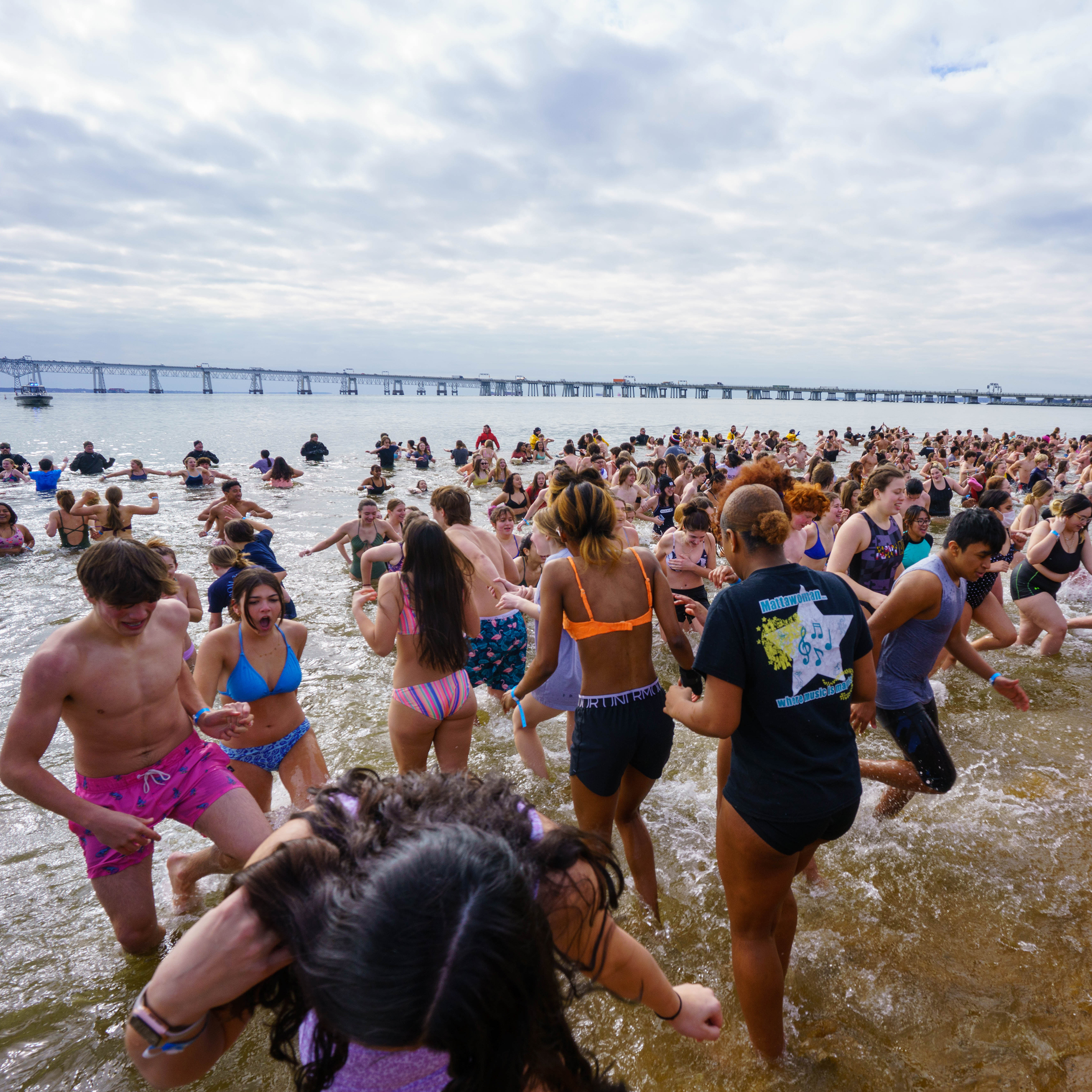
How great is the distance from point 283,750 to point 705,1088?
269 centimetres

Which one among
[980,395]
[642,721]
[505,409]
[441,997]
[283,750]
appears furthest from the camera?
[980,395]

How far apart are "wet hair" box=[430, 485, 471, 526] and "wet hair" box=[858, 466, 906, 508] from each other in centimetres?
327

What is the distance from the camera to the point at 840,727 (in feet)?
7.39

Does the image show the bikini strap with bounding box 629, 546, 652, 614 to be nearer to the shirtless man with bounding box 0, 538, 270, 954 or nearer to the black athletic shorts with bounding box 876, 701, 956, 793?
the black athletic shorts with bounding box 876, 701, 956, 793

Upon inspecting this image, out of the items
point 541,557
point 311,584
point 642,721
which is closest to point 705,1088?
point 642,721

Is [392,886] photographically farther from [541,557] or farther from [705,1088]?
[541,557]

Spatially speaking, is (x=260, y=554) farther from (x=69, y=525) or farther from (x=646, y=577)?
(x=69, y=525)

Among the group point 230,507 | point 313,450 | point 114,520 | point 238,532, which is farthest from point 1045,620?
point 313,450

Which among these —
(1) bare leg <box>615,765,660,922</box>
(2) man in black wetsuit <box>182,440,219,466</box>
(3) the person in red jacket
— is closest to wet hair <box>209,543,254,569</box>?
(1) bare leg <box>615,765,660,922</box>

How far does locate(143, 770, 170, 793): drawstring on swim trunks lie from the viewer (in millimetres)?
2879

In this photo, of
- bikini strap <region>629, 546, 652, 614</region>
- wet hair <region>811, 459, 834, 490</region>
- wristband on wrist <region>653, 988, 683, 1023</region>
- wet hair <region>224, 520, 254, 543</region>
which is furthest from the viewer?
wet hair <region>811, 459, 834, 490</region>

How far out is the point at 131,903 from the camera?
2.89 metres

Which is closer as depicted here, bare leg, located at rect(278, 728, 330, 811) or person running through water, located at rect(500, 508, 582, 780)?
bare leg, located at rect(278, 728, 330, 811)

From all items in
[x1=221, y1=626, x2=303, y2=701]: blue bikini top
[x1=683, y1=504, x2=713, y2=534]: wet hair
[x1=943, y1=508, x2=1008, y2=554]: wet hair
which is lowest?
[x1=221, y1=626, x2=303, y2=701]: blue bikini top
